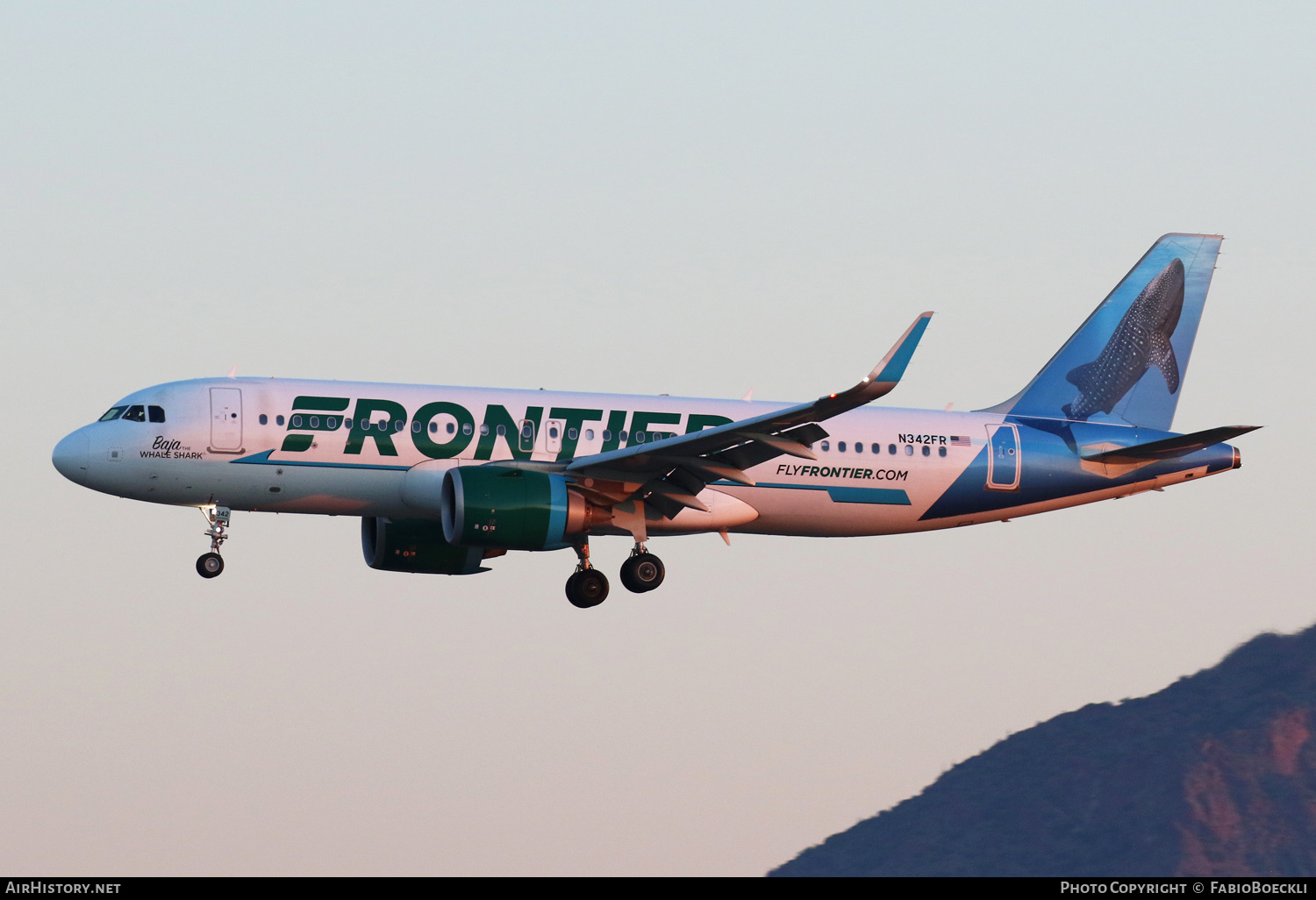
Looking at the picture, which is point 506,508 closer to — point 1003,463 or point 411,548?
point 411,548

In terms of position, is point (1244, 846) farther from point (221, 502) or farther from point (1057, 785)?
point (221, 502)

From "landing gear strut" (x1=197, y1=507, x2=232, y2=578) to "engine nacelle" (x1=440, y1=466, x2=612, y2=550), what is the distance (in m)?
5.04

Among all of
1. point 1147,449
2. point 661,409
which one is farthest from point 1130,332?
point 661,409

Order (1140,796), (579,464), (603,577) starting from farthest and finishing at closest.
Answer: (1140,796) → (603,577) → (579,464)

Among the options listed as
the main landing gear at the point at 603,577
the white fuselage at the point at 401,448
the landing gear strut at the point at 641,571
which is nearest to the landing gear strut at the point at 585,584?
the main landing gear at the point at 603,577

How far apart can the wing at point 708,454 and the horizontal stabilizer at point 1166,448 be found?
9511 millimetres

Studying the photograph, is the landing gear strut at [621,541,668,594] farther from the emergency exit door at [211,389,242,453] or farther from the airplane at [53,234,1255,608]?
the emergency exit door at [211,389,242,453]

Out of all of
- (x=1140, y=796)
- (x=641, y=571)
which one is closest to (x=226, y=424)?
(x=641, y=571)

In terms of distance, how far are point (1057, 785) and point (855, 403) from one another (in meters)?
147

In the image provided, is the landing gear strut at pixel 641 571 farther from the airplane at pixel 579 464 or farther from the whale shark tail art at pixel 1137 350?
the whale shark tail art at pixel 1137 350

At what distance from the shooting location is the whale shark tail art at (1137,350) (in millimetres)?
41750

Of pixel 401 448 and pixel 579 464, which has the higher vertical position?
pixel 401 448

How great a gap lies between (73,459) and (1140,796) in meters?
145

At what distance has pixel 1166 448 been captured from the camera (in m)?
38.6
